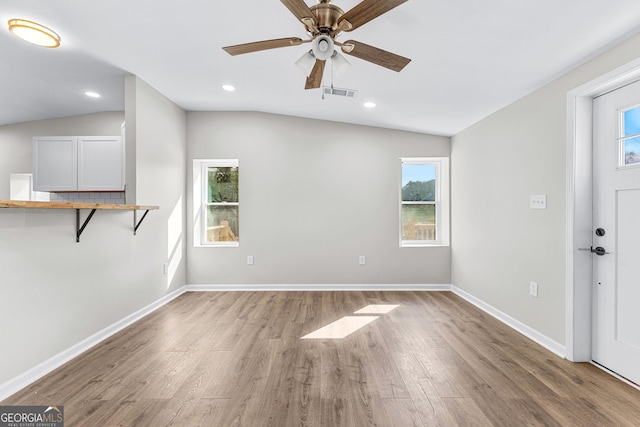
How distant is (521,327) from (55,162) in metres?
5.12

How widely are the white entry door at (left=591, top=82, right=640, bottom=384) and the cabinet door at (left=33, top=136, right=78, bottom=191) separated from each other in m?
4.85

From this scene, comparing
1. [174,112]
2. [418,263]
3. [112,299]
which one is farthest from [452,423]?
[174,112]

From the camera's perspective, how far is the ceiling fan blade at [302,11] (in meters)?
1.43

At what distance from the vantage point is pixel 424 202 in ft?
14.6

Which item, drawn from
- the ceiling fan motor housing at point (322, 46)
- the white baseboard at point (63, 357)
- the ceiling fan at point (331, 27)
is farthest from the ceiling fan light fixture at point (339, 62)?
the white baseboard at point (63, 357)

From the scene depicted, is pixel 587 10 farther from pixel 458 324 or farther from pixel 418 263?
pixel 418 263

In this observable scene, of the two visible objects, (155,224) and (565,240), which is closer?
(565,240)

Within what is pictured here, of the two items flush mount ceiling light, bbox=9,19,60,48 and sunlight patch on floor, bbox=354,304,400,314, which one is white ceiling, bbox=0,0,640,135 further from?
sunlight patch on floor, bbox=354,304,400,314

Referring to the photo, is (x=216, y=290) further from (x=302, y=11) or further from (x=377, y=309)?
(x=302, y=11)

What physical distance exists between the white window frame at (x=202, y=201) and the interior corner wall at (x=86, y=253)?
25 cm

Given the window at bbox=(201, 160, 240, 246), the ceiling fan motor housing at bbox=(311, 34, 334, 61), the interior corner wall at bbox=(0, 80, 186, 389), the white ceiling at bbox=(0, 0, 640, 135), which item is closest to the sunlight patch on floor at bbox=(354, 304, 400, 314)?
the window at bbox=(201, 160, 240, 246)

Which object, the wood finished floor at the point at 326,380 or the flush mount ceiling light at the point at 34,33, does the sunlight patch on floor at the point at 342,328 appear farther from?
the flush mount ceiling light at the point at 34,33

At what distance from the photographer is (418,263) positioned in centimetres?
428

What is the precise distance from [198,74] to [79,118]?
2.39 meters
